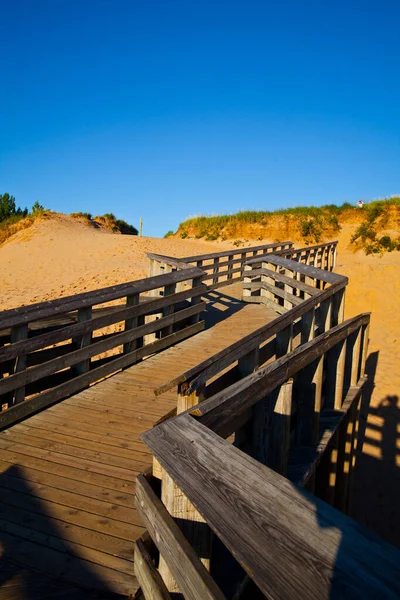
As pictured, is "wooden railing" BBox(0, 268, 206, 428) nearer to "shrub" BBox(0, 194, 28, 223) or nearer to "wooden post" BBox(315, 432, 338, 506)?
"wooden post" BBox(315, 432, 338, 506)

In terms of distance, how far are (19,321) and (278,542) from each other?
164 inches

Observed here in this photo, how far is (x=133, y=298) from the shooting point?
6.53 m

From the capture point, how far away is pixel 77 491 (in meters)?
3.42

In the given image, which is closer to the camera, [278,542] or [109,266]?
[278,542]

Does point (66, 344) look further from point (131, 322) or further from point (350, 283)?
point (350, 283)

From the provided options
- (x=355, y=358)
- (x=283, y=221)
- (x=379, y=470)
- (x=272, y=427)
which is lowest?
(x=379, y=470)

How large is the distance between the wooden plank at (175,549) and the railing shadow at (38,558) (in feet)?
2.34

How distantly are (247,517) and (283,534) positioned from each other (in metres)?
0.15

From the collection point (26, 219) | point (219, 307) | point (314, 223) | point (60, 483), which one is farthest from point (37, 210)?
point (60, 483)

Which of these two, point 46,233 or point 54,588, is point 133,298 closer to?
point 54,588

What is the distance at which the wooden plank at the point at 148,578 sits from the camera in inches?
80.7

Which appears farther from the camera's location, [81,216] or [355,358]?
[81,216]

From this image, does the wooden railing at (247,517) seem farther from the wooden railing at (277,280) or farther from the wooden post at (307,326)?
the wooden railing at (277,280)

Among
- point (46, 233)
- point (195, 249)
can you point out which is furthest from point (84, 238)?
point (195, 249)
